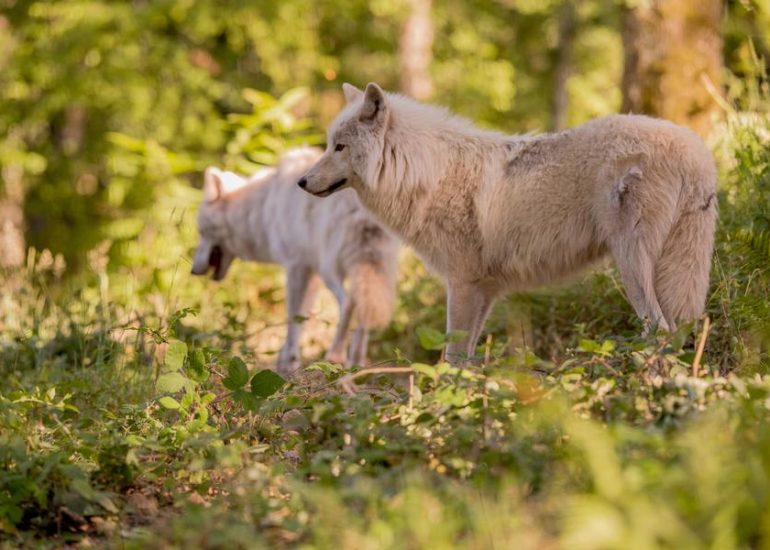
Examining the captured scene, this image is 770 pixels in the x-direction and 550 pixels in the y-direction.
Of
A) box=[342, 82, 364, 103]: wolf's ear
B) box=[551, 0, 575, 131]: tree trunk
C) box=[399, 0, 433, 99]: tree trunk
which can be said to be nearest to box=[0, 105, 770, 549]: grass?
box=[342, 82, 364, 103]: wolf's ear

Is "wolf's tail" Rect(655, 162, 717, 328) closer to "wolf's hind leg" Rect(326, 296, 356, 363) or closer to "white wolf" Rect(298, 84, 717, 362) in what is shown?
"white wolf" Rect(298, 84, 717, 362)

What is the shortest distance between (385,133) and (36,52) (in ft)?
39.8

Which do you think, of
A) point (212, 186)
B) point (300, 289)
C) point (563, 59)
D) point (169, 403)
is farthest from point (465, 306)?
point (563, 59)

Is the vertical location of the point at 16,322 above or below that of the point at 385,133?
below

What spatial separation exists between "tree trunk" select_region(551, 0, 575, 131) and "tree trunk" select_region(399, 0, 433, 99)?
504 centimetres

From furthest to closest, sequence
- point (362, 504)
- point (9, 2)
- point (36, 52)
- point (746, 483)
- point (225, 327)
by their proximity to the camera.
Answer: point (9, 2)
point (36, 52)
point (225, 327)
point (362, 504)
point (746, 483)

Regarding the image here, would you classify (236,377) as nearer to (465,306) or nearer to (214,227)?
(465,306)

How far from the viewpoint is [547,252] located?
221 inches

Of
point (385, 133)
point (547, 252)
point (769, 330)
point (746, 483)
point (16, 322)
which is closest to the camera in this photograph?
point (746, 483)

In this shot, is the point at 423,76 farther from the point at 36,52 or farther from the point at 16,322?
the point at 16,322

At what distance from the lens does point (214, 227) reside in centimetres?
985

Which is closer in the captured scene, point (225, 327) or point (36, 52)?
point (225, 327)

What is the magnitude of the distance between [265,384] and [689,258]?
2287 mm

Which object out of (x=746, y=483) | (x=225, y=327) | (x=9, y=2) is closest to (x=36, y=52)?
(x=9, y=2)
